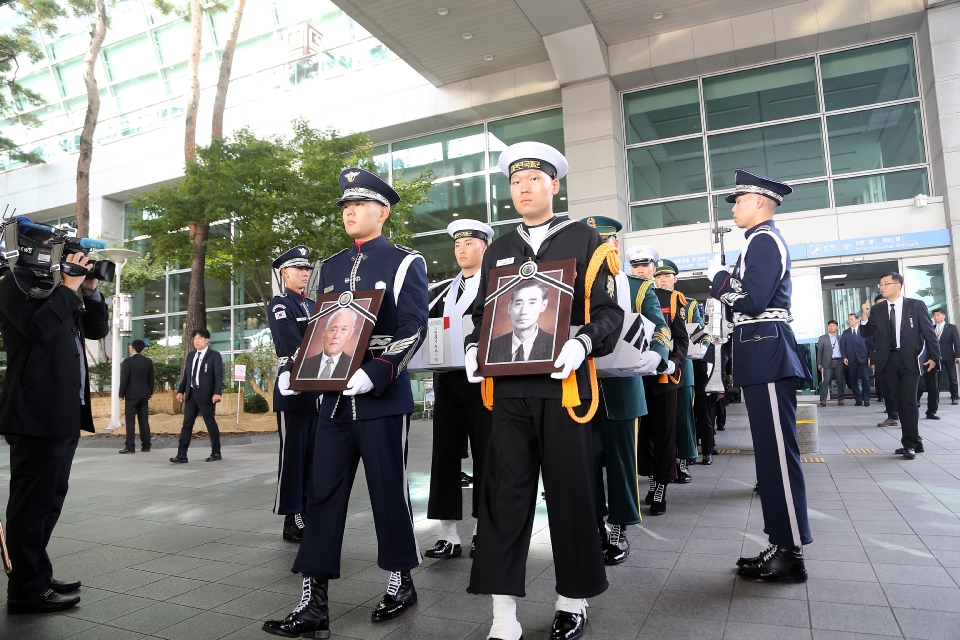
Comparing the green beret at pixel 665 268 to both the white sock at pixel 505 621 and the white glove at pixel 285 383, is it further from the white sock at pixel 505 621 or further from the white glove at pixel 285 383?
the white sock at pixel 505 621

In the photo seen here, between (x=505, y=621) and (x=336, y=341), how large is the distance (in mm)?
1489

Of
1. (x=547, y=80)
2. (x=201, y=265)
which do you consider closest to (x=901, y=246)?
(x=547, y=80)

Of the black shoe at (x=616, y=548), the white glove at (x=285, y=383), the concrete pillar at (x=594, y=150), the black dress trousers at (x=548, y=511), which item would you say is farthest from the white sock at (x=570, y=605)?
the concrete pillar at (x=594, y=150)

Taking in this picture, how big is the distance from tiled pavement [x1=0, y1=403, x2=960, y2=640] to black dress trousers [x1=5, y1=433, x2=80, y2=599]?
7.5 inches

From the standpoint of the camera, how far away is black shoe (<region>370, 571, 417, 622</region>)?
3057 millimetres

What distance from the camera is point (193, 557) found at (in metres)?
4.36

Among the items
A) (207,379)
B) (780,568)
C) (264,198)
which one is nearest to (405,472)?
(780,568)

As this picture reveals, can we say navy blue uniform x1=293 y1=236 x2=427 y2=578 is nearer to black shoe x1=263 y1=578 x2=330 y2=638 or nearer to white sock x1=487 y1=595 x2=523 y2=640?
black shoe x1=263 y1=578 x2=330 y2=638

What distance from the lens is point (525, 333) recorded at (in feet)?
8.99

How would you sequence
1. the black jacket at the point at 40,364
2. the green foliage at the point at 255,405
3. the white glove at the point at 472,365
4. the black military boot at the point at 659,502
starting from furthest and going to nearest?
the green foliage at the point at 255,405, the black military boot at the point at 659,502, the black jacket at the point at 40,364, the white glove at the point at 472,365

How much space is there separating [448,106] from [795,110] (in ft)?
30.5

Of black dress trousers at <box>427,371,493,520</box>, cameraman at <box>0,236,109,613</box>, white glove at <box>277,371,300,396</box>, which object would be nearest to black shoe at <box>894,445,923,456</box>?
black dress trousers at <box>427,371,493,520</box>

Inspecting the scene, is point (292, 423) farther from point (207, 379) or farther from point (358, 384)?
point (207, 379)

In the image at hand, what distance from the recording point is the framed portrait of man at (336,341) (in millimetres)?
3119
